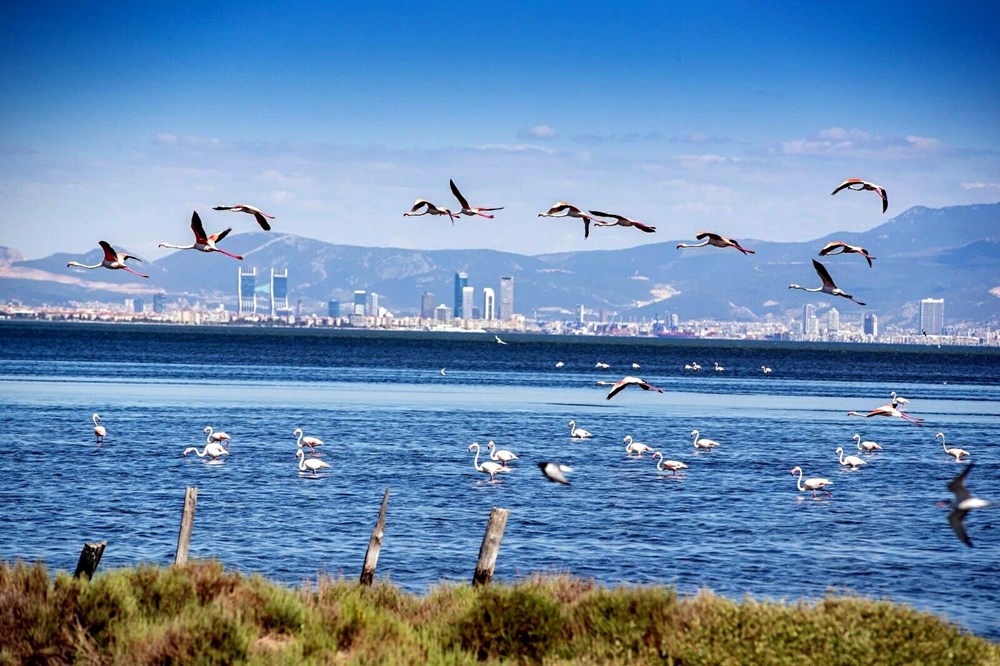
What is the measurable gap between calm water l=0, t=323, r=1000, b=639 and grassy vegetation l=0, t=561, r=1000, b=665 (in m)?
5.71

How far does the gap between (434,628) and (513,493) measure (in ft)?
56.2

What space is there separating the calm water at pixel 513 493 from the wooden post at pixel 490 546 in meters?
4.03

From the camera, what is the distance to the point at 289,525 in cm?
2619

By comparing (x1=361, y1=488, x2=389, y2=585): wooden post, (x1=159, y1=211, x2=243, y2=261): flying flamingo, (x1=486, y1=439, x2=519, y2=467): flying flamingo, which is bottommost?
(x1=486, y1=439, x2=519, y2=467): flying flamingo

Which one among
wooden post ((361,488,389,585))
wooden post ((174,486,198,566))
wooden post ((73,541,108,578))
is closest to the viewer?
wooden post ((73,541,108,578))

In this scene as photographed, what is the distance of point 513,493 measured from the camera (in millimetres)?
31828

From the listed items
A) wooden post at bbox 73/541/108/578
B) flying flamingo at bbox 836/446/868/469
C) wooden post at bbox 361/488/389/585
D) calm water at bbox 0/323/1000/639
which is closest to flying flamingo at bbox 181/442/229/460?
calm water at bbox 0/323/1000/639

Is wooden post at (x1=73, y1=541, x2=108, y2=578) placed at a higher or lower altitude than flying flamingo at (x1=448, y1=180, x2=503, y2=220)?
lower

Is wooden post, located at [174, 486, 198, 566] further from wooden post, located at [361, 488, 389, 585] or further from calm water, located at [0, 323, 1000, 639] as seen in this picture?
calm water, located at [0, 323, 1000, 639]

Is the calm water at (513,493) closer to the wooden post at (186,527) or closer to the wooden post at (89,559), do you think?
the wooden post at (186,527)

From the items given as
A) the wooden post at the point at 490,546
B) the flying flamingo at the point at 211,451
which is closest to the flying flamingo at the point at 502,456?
the flying flamingo at the point at 211,451

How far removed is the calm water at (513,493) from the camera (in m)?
22.7

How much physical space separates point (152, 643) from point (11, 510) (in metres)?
15.4

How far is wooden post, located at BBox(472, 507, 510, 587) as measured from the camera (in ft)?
53.6
